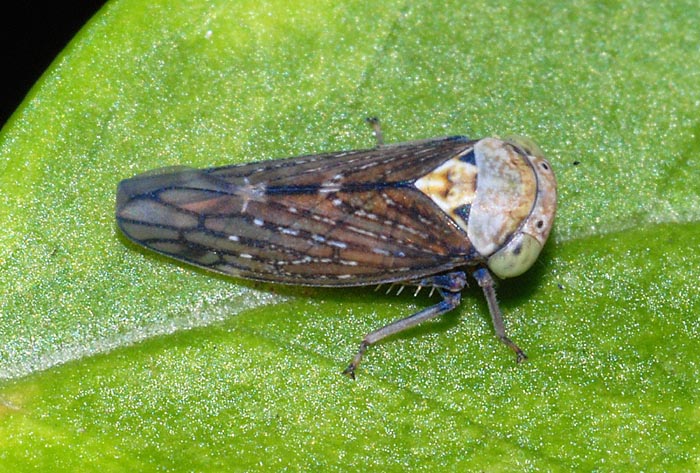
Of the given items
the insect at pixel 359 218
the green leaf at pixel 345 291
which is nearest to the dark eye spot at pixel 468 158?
the insect at pixel 359 218

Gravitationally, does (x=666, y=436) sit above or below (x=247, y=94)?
below

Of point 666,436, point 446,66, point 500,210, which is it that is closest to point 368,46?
point 446,66

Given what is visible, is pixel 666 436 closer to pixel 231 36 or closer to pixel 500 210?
pixel 500 210

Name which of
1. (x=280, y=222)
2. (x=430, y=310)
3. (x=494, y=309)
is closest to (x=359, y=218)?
(x=280, y=222)

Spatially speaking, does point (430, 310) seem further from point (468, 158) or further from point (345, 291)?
point (468, 158)

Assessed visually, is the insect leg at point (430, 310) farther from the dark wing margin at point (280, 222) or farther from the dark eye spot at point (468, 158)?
the dark eye spot at point (468, 158)

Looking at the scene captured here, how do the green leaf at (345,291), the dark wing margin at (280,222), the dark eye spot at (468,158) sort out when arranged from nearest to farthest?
the green leaf at (345,291)
the dark wing margin at (280,222)
the dark eye spot at (468,158)

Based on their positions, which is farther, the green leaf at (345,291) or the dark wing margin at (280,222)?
the dark wing margin at (280,222)

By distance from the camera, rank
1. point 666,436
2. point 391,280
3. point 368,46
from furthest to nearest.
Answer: point 368,46
point 391,280
point 666,436
